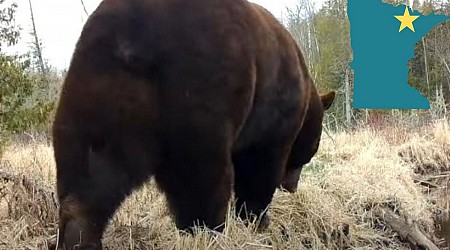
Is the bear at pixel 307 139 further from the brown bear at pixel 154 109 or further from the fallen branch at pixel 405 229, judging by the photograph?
the brown bear at pixel 154 109

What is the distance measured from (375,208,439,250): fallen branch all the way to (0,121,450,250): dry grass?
0.22 feet

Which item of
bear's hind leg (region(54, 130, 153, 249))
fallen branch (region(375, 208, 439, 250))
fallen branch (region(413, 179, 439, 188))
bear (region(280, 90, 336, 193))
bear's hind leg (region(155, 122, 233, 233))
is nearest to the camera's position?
bear's hind leg (region(54, 130, 153, 249))

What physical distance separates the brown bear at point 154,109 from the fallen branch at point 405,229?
96.3 inches

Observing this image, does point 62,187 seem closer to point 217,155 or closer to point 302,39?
point 217,155

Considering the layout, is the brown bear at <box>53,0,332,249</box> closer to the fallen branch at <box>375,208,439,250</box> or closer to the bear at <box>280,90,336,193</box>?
the bear at <box>280,90,336,193</box>

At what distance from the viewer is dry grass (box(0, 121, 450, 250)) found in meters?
3.85

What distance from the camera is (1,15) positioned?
759 centimetres

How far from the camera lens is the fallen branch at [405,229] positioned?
5355 millimetres

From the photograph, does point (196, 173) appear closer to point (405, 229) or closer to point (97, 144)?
point (97, 144)

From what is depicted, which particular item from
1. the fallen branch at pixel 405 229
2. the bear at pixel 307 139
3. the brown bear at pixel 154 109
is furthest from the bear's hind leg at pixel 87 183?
the fallen branch at pixel 405 229

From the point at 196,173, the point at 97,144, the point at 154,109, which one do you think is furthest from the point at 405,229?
the point at 97,144

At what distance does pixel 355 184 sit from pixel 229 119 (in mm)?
3493

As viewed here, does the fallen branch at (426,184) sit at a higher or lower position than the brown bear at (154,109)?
lower

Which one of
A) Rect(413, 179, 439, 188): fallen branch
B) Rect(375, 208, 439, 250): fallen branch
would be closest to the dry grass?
Rect(375, 208, 439, 250): fallen branch
